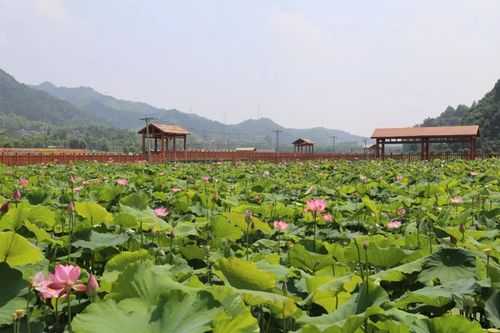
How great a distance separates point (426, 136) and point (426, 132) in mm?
905

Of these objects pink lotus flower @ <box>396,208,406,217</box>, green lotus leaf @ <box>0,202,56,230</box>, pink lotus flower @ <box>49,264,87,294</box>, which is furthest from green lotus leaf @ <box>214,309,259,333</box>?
pink lotus flower @ <box>396,208,406,217</box>

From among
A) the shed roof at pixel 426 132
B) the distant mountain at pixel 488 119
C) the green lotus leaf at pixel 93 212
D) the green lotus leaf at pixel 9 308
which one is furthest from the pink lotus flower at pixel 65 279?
the distant mountain at pixel 488 119

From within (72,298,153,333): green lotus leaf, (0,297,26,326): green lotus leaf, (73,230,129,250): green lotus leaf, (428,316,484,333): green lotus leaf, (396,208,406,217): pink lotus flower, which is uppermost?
(72,298,153,333): green lotus leaf

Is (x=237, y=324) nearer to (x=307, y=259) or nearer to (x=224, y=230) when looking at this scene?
(x=307, y=259)

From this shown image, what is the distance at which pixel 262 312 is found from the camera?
3.81 ft

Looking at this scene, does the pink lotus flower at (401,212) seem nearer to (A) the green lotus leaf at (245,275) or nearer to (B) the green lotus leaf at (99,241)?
(B) the green lotus leaf at (99,241)

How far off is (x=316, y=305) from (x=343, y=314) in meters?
0.27

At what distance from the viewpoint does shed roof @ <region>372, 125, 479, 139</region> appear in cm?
2923

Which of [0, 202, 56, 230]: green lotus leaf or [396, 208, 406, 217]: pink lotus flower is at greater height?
[0, 202, 56, 230]: green lotus leaf

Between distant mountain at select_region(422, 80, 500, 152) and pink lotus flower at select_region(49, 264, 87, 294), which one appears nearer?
pink lotus flower at select_region(49, 264, 87, 294)

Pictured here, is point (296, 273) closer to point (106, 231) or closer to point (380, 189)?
point (106, 231)

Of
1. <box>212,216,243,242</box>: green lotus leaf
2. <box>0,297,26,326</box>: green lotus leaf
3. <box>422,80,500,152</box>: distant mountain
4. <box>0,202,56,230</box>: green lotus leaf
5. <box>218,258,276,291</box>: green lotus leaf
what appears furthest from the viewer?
<box>422,80,500,152</box>: distant mountain

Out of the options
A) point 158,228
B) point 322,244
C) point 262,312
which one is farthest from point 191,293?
point 322,244

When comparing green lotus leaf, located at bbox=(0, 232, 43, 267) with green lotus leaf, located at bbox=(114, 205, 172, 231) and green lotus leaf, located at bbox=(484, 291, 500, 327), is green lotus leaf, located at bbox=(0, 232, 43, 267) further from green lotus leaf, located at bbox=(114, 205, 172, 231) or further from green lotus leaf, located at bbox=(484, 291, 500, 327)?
green lotus leaf, located at bbox=(484, 291, 500, 327)
